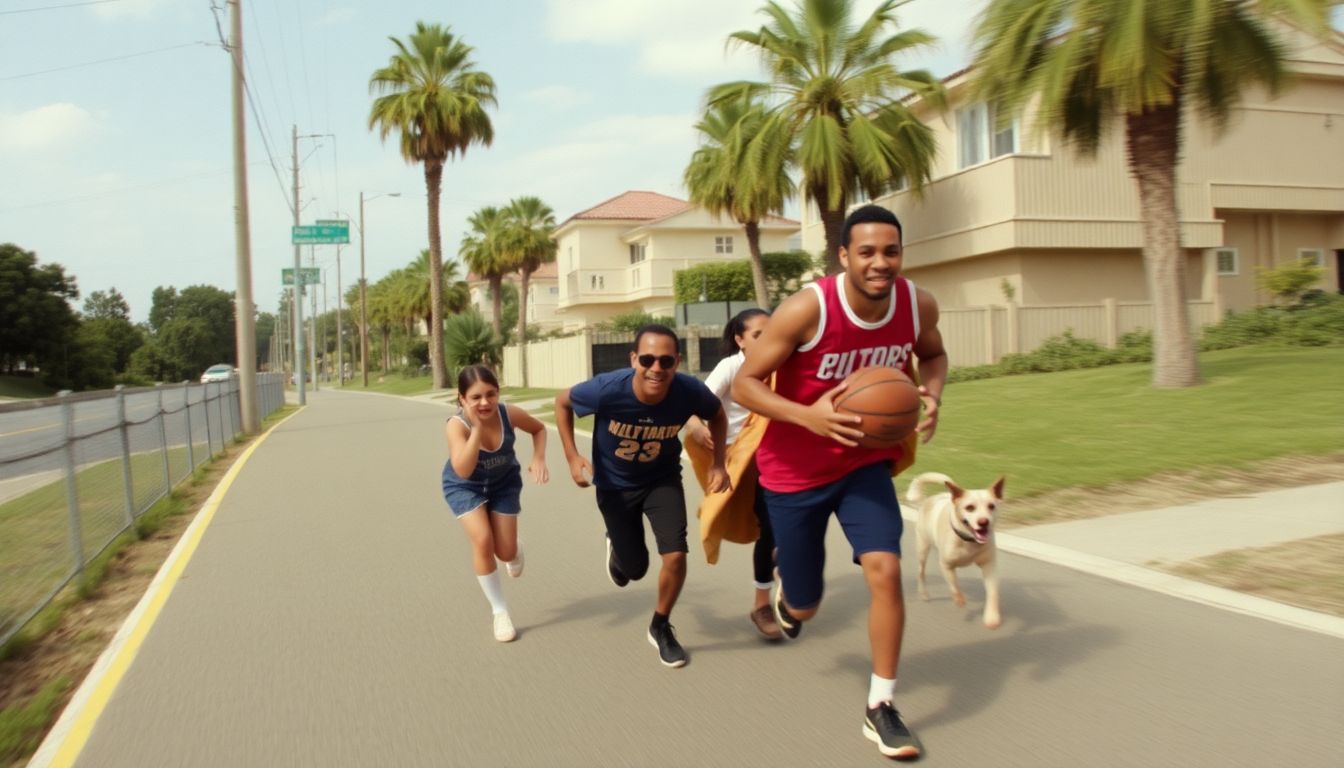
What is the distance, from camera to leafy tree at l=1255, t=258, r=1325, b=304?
23.0m

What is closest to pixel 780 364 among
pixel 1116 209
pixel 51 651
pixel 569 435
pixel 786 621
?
pixel 786 621

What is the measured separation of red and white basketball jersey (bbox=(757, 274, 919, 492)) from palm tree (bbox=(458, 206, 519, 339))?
2080 inches

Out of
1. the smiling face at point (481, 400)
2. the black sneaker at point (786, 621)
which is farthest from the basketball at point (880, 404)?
the smiling face at point (481, 400)

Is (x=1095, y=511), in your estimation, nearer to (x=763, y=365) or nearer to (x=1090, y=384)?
(x=763, y=365)

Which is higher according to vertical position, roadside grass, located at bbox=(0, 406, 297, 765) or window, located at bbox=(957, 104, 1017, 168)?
window, located at bbox=(957, 104, 1017, 168)

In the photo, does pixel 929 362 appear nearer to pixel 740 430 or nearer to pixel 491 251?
pixel 740 430

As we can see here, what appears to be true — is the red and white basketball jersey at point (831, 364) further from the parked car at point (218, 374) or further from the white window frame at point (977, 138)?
the parked car at point (218, 374)

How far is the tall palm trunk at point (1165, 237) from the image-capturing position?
15.8 metres

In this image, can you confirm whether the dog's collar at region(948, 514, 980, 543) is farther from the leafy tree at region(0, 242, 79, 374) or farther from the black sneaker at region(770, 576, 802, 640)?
the leafy tree at region(0, 242, 79, 374)

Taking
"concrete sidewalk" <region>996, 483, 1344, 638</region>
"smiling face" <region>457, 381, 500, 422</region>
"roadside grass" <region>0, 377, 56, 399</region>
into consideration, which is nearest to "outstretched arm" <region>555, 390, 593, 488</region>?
"smiling face" <region>457, 381, 500, 422</region>

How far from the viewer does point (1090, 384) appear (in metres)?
18.0

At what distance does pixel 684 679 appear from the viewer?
519 centimetres

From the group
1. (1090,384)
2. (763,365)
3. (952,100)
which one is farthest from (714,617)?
(952,100)

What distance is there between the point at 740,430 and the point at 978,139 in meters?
23.5
